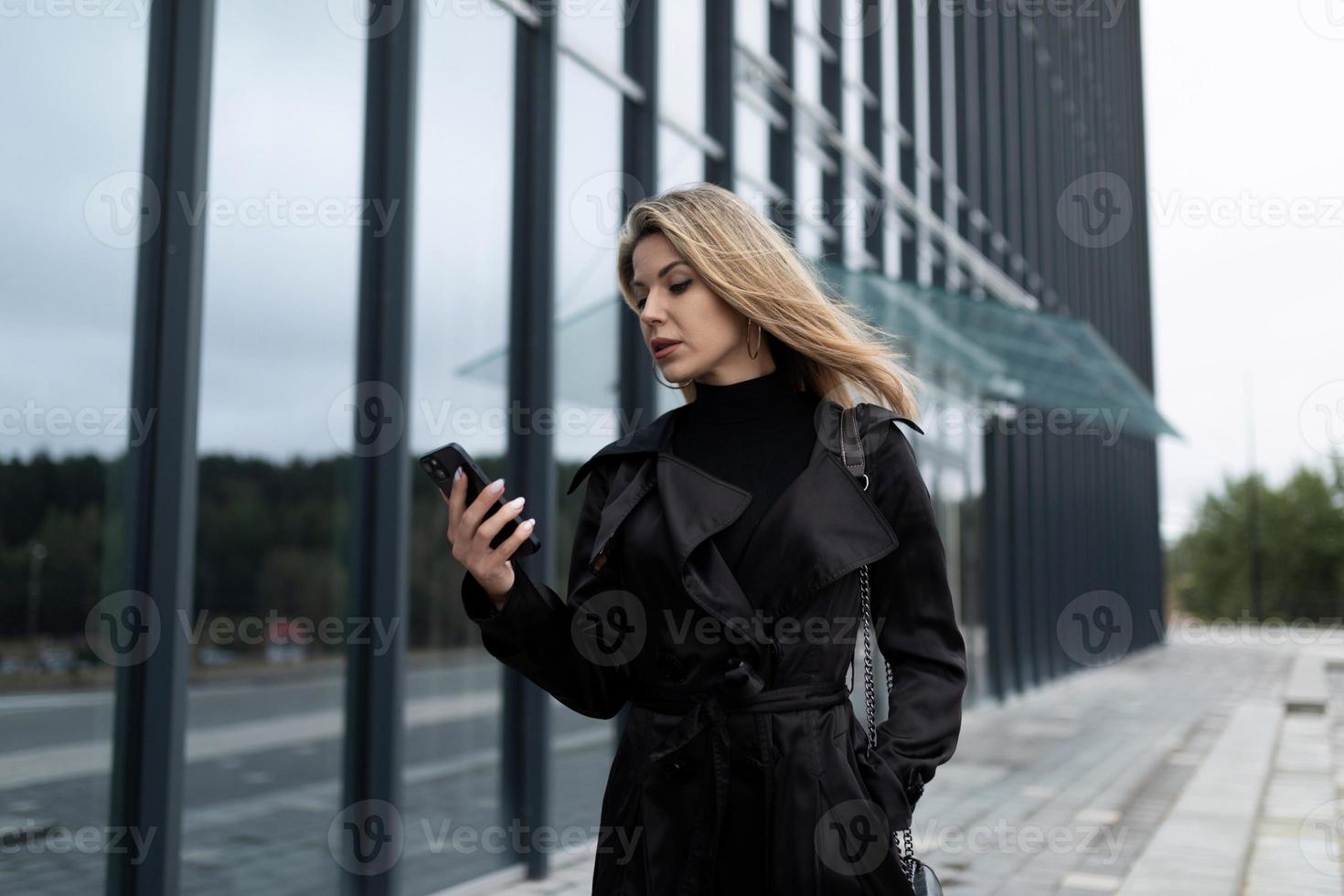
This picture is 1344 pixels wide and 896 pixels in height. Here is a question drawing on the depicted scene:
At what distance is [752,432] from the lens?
230 cm

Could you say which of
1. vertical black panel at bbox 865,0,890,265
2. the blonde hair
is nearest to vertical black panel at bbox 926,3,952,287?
vertical black panel at bbox 865,0,890,265

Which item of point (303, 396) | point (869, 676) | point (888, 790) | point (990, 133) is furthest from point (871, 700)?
point (990, 133)

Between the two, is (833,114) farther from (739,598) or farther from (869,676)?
(739,598)

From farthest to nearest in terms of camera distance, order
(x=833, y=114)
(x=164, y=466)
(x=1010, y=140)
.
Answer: (x=1010, y=140)
(x=833, y=114)
(x=164, y=466)

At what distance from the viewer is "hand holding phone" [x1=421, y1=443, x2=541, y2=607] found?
1.96 meters

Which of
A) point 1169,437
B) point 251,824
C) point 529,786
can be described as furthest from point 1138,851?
point 1169,437

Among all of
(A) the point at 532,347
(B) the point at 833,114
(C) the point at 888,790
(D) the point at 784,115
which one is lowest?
(C) the point at 888,790

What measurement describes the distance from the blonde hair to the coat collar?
0.16 meters

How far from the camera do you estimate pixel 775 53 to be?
964 cm

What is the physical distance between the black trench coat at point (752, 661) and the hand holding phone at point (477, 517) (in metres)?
0.09

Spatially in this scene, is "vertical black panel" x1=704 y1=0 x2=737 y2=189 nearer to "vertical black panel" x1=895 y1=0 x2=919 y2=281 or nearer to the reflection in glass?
the reflection in glass

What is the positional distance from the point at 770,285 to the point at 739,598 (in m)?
0.58

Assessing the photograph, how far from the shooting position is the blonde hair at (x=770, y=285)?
2170 millimetres

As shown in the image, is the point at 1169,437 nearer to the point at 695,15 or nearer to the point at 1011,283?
the point at 1011,283
